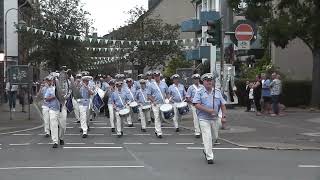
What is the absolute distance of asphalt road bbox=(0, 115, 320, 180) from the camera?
10945mm

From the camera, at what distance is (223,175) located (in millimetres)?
10938

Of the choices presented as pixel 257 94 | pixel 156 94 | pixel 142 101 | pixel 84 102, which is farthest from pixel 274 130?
pixel 257 94

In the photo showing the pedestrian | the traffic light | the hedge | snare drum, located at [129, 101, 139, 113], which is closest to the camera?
the traffic light

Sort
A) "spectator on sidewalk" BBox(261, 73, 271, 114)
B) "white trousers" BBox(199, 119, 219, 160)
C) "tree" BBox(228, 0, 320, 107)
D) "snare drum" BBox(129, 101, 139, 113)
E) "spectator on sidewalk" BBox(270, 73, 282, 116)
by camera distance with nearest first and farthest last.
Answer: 1. "white trousers" BBox(199, 119, 219, 160)
2. "snare drum" BBox(129, 101, 139, 113)
3. "spectator on sidewalk" BBox(270, 73, 282, 116)
4. "spectator on sidewalk" BBox(261, 73, 271, 114)
5. "tree" BBox(228, 0, 320, 107)

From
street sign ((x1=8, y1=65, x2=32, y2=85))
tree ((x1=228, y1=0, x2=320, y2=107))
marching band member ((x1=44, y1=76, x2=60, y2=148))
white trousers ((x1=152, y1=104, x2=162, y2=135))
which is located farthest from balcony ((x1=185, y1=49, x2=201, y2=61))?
marching band member ((x1=44, y1=76, x2=60, y2=148))

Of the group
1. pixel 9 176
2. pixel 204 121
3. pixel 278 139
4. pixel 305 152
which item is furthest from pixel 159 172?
pixel 278 139

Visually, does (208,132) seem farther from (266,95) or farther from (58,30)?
(58,30)

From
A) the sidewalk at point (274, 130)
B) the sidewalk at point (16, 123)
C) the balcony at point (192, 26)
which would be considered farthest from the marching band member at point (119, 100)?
the balcony at point (192, 26)

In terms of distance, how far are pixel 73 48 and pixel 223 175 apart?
44219 mm

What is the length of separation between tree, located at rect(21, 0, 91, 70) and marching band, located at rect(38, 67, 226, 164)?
3000 cm

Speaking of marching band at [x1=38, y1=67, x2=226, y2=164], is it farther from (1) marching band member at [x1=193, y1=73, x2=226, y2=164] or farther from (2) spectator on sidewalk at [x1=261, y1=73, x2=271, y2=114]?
(2) spectator on sidewalk at [x1=261, y1=73, x2=271, y2=114]

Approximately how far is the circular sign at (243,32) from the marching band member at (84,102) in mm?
4876

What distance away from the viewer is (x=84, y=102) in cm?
1833

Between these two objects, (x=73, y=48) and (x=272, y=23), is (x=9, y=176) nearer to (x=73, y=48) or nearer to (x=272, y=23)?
(x=272, y=23)
